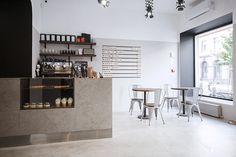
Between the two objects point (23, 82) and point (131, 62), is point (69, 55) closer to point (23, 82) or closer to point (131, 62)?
point (131, 62)

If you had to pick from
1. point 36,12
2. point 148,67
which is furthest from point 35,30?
point 148,67

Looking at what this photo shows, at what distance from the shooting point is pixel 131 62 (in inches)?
271

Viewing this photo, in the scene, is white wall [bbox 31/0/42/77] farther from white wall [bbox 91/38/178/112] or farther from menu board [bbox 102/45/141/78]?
menu board [bbox 102/45/141/78]

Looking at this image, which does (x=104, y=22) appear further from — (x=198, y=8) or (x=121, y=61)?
(x=198, y=8)

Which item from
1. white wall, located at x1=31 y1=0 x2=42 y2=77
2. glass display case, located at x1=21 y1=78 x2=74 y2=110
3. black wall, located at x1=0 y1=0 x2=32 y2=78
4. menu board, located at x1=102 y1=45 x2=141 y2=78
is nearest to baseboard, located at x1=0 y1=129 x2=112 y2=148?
glass display case, located at x1=21 y1=78 x2=74 y2=110

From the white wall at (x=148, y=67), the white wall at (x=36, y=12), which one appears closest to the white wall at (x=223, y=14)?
the white wall at (x=148, y=67)

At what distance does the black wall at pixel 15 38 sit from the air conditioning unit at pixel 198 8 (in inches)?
191

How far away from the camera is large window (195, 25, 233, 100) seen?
5.92m

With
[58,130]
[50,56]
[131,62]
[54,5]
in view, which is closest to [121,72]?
[131,62]

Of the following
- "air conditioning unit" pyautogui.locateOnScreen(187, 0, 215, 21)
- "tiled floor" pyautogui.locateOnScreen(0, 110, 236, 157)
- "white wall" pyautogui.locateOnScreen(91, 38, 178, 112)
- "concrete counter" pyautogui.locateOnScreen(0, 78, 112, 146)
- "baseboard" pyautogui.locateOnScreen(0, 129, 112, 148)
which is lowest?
"tiled floor" pyautogui.locateOnScreen(0, 110, 236, 157)

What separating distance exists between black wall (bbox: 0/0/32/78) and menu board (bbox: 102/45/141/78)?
2.72 metres

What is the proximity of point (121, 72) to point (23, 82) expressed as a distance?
381 cm

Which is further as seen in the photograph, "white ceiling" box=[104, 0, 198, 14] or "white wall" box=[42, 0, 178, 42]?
"white wall" box=[42, 0, 178, 42]

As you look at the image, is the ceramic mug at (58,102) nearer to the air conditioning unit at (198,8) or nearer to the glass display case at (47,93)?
the glass display case at (47,93)
